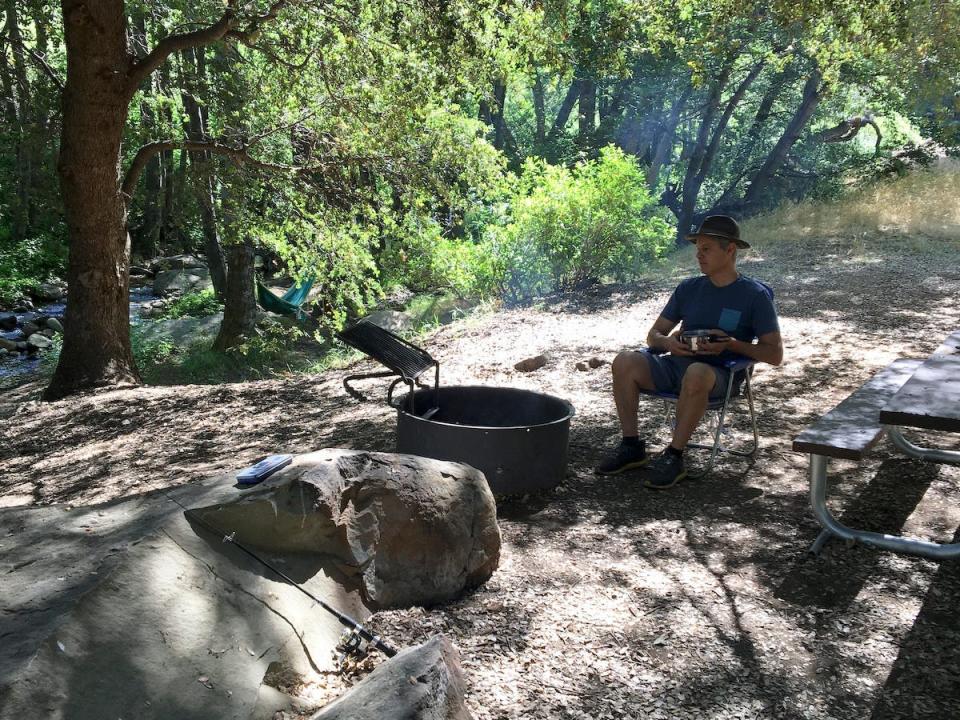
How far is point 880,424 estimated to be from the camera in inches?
121

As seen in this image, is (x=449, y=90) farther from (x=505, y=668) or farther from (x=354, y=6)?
(x=505, y=668)

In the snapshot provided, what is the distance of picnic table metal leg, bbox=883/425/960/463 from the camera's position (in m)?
3.80

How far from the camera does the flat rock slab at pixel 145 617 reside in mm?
1840

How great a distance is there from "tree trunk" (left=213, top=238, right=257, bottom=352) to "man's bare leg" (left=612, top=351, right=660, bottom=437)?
8.22 meters

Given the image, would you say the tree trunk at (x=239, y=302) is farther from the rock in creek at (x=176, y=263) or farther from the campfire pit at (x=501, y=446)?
the rock in creek at (x=176, y=263)

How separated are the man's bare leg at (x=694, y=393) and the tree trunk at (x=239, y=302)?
8.55 m

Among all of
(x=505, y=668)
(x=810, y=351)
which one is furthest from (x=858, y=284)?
(x=505, y=668)

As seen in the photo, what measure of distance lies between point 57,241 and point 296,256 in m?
14.2

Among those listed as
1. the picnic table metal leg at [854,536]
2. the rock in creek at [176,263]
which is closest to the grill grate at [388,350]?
the picnic table metal leg at [854,536]

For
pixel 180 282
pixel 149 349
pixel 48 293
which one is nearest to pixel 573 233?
pixel 149 349

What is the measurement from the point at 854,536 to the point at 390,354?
2.17 metres

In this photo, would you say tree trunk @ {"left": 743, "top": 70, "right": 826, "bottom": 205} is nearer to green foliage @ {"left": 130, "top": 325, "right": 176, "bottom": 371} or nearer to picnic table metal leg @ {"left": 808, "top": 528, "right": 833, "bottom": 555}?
green foliage @ {"left": 130, "top": 325, "right": 176, "bottom": 371}

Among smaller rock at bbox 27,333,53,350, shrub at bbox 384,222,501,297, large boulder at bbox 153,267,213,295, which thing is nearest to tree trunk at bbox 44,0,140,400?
shrub at bbox 384,222,501,297

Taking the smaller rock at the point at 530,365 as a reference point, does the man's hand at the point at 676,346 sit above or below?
above
